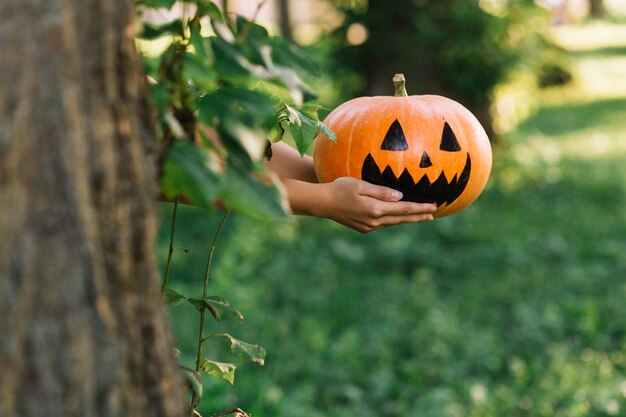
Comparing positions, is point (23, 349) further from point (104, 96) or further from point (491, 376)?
point (491, 376)

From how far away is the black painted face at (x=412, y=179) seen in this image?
2.10m

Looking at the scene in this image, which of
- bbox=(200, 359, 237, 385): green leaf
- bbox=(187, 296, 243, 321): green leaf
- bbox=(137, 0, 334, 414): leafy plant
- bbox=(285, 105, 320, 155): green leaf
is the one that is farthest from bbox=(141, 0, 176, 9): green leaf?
bbox=(200, 359, 237, 385): green leaf

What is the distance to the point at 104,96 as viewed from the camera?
3.74 ft

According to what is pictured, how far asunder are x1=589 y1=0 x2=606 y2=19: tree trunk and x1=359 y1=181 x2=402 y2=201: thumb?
1027 inches

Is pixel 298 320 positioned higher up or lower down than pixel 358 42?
lower down

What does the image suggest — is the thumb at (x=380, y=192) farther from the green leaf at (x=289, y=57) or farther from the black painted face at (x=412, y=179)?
the green leaf at (x=289, y=57)

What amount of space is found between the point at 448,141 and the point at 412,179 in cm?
12

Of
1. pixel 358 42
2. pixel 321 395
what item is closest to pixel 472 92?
pixel 358 42

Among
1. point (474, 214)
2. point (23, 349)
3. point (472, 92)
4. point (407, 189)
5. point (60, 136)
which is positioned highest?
point (60, 136)

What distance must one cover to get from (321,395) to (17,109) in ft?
10.3

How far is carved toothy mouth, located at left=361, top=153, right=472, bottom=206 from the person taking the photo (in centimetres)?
211

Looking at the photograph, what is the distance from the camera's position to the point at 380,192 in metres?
2.03

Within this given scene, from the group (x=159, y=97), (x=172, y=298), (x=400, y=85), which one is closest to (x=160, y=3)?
(x=159, y=97)

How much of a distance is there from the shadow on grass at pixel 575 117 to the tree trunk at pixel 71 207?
8.96 m
